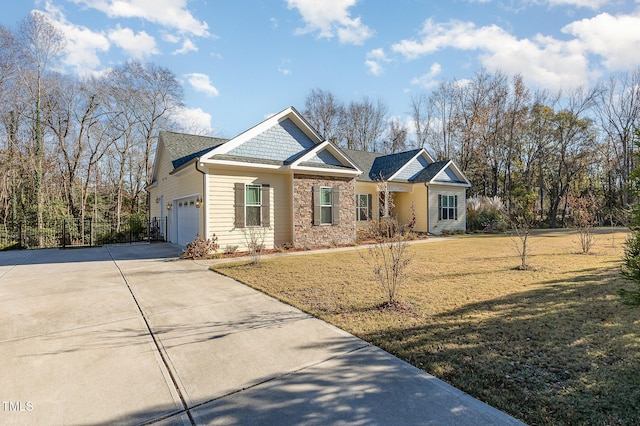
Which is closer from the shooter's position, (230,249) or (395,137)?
(230,249)

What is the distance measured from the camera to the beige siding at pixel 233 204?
1145cm

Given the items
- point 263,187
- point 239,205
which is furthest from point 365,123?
point 239,205

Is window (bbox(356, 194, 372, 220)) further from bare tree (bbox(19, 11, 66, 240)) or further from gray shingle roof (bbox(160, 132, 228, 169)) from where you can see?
bare tree (bbox(19, 11, 66, 240))

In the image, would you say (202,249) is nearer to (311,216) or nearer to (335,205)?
(311,216)

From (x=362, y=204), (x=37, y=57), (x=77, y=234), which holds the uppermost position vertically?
(x=37, y=57)

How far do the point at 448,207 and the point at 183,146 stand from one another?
1593 centimetres

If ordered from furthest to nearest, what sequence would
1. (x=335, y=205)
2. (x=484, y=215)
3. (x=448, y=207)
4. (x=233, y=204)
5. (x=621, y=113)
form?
1. (x=621, y=113)
2. (x=484, y=215)
3. (x=448, y=207)
4. (x=335, y=205)
5. (x=233, y=204)

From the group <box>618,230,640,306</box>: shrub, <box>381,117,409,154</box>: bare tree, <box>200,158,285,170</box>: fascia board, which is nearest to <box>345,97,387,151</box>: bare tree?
<box>381,117,409,154</box>: bare tree

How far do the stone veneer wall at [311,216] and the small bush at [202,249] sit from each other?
129 inches

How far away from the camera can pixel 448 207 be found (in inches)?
780

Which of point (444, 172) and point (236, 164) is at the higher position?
point (444, 172)

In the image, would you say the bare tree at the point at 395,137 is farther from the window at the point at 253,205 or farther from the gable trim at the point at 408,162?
the window at the point at 253,205

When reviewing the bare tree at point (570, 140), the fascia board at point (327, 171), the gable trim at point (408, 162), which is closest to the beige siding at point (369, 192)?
the gable trim at point (408, 162)

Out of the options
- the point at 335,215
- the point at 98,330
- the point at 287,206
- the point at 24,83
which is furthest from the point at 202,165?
the point at 24,83
